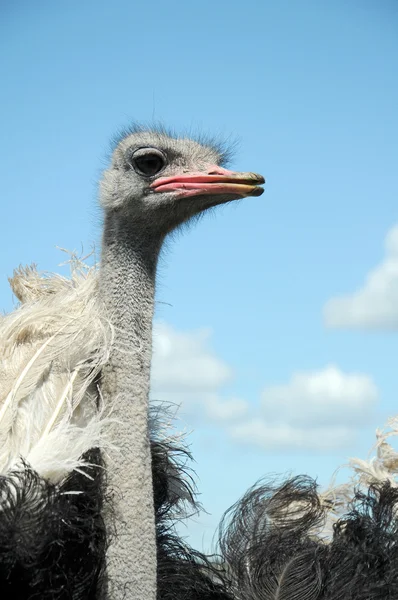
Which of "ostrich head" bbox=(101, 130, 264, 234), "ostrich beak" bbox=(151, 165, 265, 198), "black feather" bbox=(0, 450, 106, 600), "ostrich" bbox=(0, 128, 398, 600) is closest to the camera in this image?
"black feather" bbox=(0, 450, 106, 600)

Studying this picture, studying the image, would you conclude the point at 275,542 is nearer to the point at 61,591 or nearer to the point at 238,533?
the point at 238,533

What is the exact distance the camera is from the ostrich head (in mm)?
4102

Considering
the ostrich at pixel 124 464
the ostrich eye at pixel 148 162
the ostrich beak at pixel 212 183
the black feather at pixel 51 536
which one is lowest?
the black feather at pixel 51 536

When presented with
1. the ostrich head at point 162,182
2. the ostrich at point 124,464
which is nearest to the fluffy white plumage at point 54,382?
the ostrich at point 124,464

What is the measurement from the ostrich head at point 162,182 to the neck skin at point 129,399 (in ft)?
0.21

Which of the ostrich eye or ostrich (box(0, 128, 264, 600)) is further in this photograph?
the ostrich eye

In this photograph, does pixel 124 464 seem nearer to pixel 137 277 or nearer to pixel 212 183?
pixel 137 277

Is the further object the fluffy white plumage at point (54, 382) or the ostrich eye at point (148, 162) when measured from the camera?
the ostrich eye at point (148, 162)

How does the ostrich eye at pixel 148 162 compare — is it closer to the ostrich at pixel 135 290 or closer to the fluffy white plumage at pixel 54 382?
the ostrich at pixel 135 290

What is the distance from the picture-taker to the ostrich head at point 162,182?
410 centimetres

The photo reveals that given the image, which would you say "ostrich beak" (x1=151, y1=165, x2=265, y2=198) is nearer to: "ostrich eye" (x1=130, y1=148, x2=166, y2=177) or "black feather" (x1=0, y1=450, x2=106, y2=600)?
"ostrich eye" (x1=130, y1=148, x2=166, y2=177)

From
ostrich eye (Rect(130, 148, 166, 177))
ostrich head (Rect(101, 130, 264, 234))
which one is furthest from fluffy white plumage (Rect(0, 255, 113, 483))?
ostrich eye (Rect(130, 148, 166, 177))

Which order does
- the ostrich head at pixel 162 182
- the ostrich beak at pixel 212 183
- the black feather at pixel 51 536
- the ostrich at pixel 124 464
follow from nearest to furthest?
1. the black feather at pixel 51 536
2. the ostrich at pixel 124 464
3. the ostrich beak at pixel 212 183
4. the ostrich head at pixel 162 182

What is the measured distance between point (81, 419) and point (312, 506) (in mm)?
1699
